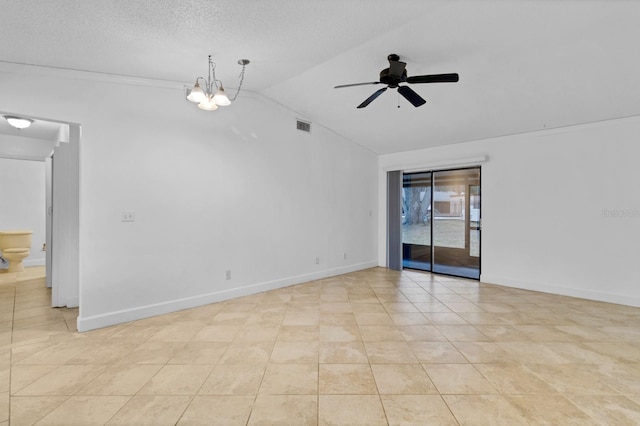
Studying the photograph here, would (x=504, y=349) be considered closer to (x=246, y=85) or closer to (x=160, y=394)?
(x=160, y=394)

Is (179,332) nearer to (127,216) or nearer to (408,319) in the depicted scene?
(127,216)

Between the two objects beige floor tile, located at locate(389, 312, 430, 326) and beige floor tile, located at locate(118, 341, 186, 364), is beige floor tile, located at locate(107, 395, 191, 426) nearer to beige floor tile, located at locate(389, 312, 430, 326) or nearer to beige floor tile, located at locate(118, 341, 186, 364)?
beige floor tile, located at locate(118, 341, 186, 364)

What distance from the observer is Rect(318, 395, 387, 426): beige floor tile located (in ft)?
5.96

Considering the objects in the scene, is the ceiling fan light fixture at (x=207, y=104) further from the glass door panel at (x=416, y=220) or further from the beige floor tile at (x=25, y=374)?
the glass door panel at (x=416, y=220)

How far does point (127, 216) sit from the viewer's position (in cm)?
343

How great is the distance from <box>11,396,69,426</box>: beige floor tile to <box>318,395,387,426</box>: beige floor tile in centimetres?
177

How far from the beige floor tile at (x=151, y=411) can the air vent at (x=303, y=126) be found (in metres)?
4.27

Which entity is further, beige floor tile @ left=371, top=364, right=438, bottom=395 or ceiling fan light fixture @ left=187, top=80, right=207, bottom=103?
ceiling fan light fixture @ left=187, top=80, right=207, bottom=103

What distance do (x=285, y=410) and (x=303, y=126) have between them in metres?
4.41

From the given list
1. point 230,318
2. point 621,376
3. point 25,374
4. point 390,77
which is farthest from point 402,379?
point 25,374

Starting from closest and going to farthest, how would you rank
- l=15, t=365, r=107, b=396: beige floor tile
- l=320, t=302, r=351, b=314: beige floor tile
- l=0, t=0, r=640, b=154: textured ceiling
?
l=15, t=365, r=107, b=396: beige floor tile
l=0, t=0, r=640, b=154: textured ceiling
l=320, t=302, r=351, b=314: beige floor tile

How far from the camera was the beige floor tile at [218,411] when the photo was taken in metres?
1.82

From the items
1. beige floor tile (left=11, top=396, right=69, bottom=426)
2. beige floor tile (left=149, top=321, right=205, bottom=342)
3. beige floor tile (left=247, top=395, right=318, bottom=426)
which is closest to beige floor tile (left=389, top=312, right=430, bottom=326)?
beige floor tile (left=247, top=395, right=318, bottom=426)

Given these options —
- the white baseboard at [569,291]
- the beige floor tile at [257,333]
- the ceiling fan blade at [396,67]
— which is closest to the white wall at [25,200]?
the beige floor tile at [257,333]
